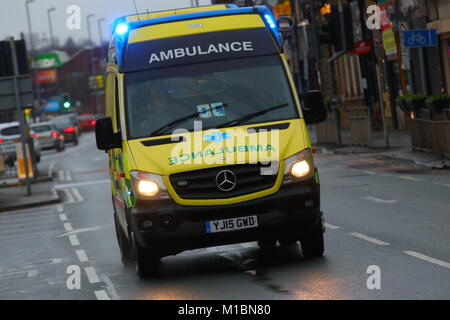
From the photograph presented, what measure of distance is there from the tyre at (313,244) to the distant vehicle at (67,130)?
61402 mm

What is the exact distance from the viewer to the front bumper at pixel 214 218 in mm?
11953

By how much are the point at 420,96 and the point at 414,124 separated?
118cm

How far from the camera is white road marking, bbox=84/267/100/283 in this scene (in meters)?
13.2

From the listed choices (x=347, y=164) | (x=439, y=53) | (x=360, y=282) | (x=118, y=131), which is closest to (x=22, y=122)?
(x=347, y=164)

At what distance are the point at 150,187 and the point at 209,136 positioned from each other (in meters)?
0.79

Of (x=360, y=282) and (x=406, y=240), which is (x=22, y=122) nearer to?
(x=406, y=240)

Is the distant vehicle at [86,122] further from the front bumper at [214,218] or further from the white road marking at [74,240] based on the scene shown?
the front bumper at [214,218]

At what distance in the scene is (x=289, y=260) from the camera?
13.0 metres

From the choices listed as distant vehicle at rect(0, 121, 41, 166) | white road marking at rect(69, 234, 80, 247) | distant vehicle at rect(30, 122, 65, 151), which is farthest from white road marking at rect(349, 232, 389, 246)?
distant vehicle at rect(30, 122, 65, 151)

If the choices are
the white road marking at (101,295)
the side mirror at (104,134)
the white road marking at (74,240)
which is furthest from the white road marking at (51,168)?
the white road marking at (101,295)

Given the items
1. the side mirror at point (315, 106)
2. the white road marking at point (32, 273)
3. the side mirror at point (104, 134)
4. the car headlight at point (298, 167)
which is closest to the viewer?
the car headlight at point (298, 167)

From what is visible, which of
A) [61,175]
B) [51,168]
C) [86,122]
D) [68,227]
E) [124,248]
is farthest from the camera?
[86,122]

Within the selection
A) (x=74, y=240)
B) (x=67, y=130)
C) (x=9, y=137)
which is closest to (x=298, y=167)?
(x=74, y=240)

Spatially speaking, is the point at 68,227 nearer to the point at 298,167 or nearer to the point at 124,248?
the point at 124,248
